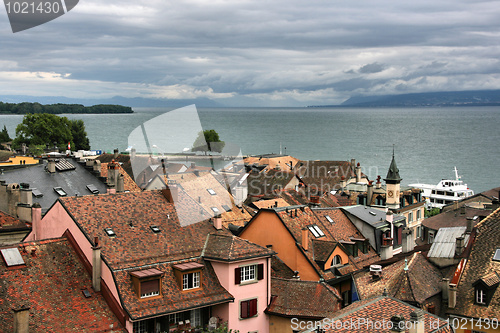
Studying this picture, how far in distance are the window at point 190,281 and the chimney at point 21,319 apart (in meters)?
8.12

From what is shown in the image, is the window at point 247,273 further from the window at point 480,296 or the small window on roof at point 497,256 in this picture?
the small window on roof at point 497,256

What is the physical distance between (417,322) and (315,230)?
61.5ft

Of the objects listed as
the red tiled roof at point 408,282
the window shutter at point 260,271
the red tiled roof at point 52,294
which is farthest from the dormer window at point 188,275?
Answer: the red tiled roof at point 408,282

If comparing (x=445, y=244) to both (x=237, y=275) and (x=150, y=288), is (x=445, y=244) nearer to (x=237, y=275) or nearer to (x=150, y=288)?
(x=237, y=275)

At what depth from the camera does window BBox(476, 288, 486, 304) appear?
102 ft

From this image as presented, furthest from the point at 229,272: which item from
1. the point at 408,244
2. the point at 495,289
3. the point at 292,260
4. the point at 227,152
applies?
the point at 227,152

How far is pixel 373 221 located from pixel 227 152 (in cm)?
13927

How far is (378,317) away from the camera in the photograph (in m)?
23.3

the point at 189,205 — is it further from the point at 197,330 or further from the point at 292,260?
the point at 197,330

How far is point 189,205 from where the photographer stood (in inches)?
1501

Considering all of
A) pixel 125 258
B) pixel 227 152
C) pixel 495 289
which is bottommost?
pixel 227 152

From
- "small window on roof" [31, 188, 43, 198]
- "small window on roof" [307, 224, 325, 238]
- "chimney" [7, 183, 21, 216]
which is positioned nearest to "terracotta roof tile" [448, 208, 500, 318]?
"small window on roof" [307, 224, 325, 238]

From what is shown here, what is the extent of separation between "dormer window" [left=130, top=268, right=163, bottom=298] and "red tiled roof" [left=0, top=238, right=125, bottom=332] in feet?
5.78

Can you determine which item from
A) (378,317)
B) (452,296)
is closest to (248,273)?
(378,317)
